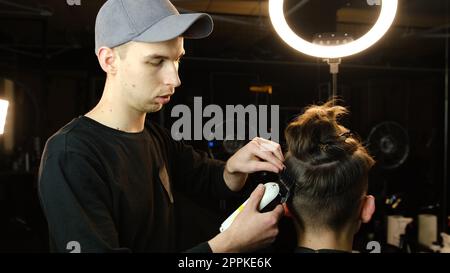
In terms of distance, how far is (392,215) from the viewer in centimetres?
230

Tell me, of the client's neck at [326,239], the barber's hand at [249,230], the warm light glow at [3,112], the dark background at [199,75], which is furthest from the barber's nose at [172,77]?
the warm light glow at [3,112]

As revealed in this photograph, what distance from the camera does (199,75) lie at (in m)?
1.68

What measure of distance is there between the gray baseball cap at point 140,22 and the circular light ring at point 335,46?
1.04 feet

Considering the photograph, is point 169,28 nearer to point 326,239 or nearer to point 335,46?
point 335,46

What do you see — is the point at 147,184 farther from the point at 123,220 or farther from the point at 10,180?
the point at 10,180

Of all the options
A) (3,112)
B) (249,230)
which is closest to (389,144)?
(249,230)

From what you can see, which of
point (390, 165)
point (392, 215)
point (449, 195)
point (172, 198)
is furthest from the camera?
point (449, 195)

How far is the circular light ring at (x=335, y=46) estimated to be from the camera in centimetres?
143

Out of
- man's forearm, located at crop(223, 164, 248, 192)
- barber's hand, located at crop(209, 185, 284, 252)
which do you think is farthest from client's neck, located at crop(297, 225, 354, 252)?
man's forearm, located at crop(223, 164, 248, 192)

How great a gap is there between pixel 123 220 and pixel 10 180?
0.62m

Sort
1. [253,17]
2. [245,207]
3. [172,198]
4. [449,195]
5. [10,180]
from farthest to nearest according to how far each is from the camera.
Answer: [449,195]
[253,17]
[10,180]
[172,198]
[245,207]

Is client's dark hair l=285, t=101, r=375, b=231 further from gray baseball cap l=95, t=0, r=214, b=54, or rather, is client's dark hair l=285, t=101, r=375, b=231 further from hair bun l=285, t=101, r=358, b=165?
gray baseball cap l=95, t=0, r=214, b=54

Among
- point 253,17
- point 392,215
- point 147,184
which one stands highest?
point 253,17
